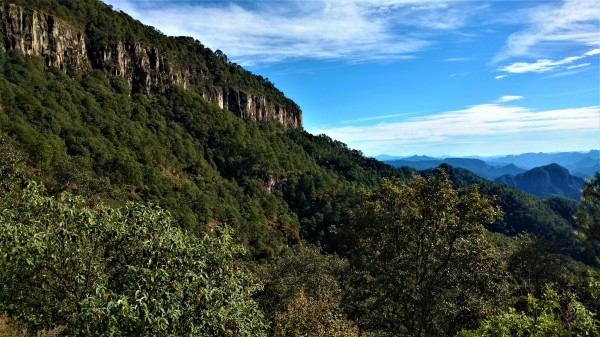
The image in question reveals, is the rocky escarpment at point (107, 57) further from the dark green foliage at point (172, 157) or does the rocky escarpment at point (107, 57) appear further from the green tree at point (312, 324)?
the green tree at point (312, 324)

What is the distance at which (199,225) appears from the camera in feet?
317

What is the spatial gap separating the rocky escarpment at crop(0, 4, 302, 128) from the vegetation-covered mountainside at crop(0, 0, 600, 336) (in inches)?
33.6

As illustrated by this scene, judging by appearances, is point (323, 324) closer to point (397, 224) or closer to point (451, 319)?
point (397, 224)

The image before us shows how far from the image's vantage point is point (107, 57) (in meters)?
140

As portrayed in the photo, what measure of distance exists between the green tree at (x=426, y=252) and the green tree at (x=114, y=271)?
1216 centimetres

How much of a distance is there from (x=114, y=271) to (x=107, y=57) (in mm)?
151652

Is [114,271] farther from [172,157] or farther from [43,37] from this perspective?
[43,37]

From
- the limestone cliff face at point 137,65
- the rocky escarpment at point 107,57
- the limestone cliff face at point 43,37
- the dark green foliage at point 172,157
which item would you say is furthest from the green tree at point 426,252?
the limestone cliff face at point 137,65

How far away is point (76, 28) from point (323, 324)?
481 ft

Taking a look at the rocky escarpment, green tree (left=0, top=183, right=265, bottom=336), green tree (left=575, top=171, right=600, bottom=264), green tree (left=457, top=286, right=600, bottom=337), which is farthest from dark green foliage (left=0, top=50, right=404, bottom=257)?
green tree (left=457, top=286, right=600, bottom=337)

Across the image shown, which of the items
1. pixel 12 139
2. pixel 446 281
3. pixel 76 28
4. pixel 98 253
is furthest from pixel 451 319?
pixel 76 28

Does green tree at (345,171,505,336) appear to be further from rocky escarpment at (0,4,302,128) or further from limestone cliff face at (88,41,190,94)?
limestone cliff face at (88,41,190,94)

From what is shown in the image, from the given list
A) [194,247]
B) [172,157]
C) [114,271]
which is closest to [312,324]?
[194,247]

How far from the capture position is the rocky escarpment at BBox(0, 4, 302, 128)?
107494 mm
